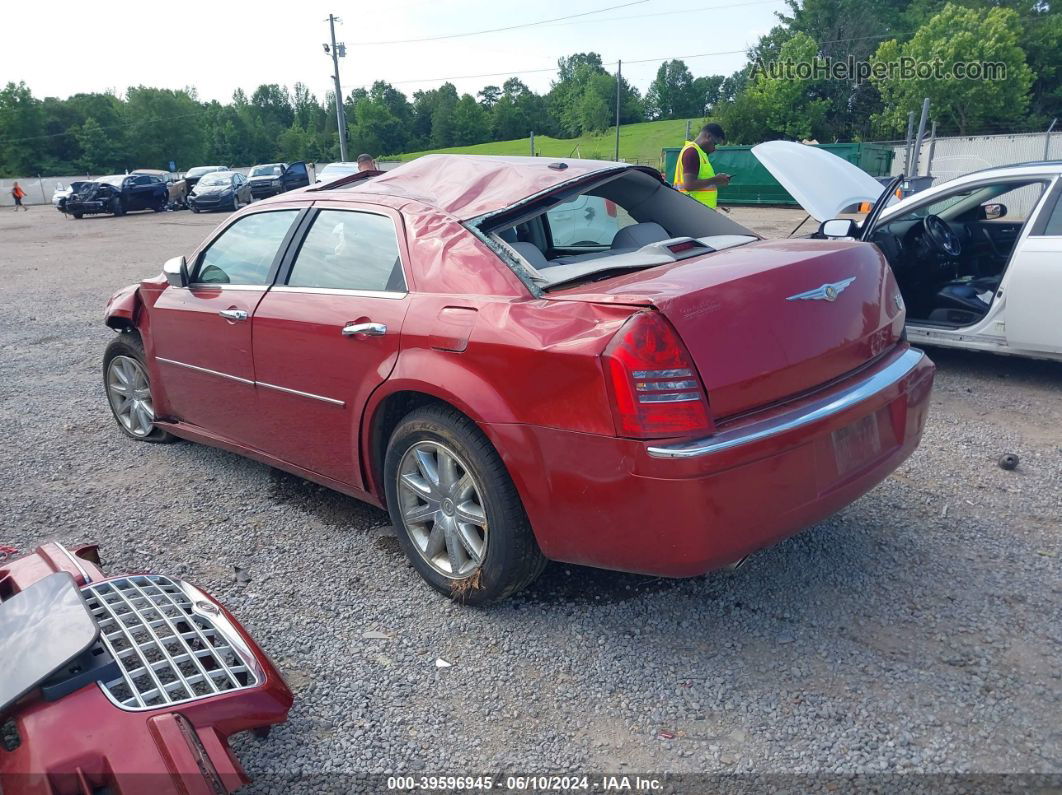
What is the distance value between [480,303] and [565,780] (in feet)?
5.02

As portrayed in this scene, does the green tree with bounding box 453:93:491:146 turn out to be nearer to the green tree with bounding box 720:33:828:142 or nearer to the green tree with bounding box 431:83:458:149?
the green tree with bounding box 431:83:458:149

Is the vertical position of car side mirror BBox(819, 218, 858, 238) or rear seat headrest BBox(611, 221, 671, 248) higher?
rear seat headrest BBox(611, 221, 671, 248)

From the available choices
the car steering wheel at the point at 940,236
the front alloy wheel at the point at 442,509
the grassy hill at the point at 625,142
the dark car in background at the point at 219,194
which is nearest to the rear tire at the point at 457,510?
the front alloy wheel at the point at 442,509

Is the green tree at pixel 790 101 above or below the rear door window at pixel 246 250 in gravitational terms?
above

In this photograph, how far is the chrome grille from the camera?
84.4 inches

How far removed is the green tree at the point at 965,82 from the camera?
5300 centimetres

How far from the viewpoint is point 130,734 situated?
1.96 meters

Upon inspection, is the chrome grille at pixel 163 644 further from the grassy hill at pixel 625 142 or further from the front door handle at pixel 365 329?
the grassy hill at pixel 625 142

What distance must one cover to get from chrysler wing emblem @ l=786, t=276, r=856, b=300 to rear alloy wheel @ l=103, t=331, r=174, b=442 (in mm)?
3653

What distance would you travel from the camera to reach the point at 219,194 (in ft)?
98.8

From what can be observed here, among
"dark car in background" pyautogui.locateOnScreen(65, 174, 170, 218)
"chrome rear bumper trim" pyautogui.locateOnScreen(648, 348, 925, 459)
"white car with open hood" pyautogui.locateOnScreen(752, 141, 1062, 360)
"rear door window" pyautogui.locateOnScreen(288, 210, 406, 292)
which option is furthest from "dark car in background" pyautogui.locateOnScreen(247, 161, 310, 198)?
"chrome rear bumper trim" pyautogui.locateOnScreen(648, 348, 925, 459)

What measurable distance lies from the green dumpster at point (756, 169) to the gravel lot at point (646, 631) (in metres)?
24.0

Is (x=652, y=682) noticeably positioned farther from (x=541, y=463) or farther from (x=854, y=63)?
(x=854, y=63)

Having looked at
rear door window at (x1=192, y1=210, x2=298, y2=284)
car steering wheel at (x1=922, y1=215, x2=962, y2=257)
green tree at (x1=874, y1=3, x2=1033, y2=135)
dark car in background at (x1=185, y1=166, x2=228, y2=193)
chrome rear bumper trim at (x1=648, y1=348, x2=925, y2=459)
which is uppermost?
green tree at (x1=874, y1=3, x2=1033, y2=135)
